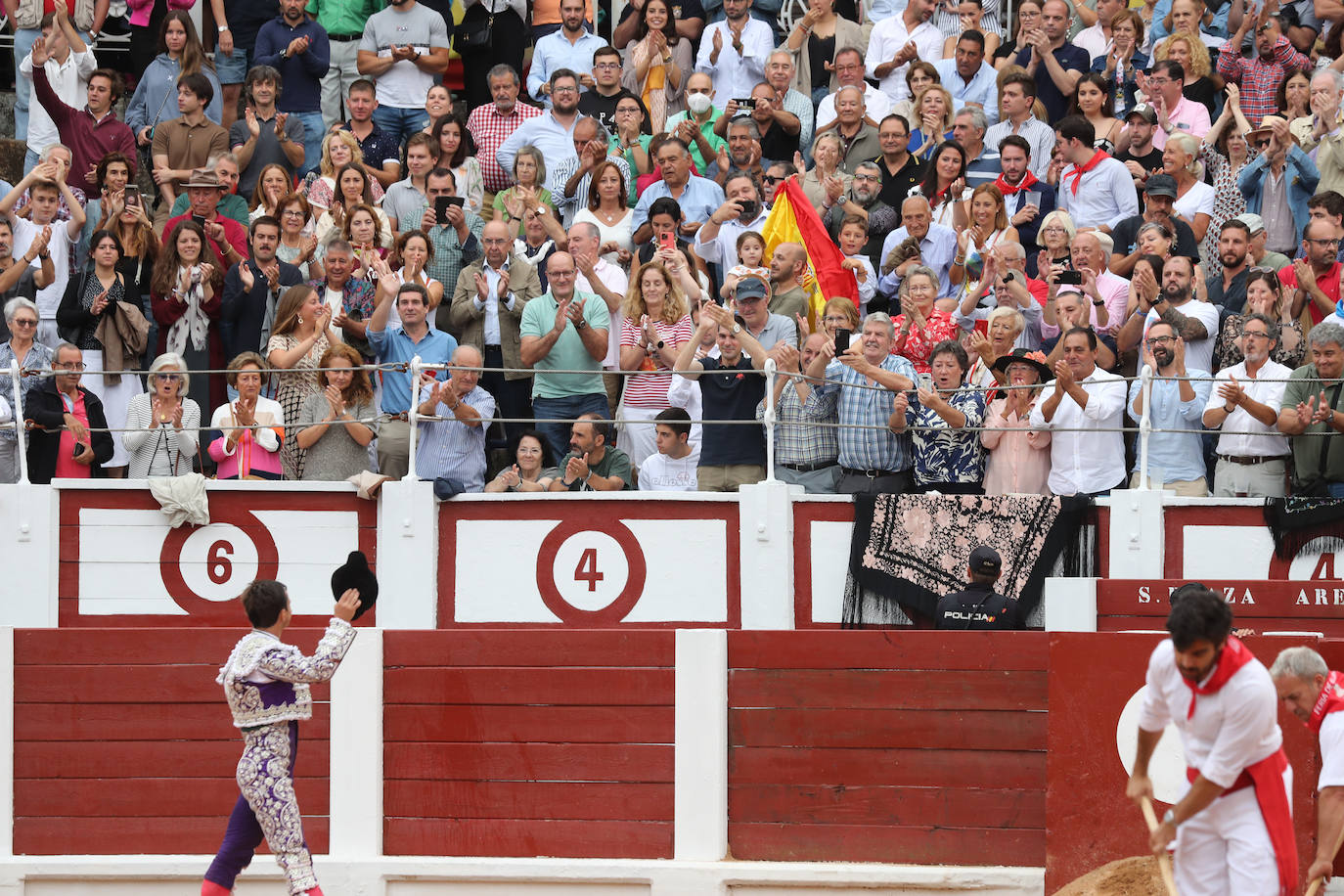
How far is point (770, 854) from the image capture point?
26.3ft

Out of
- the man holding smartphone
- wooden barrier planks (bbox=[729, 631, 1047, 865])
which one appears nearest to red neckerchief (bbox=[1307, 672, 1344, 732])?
wooden barrier planks (bbox=[729, 631, 1047, 865])

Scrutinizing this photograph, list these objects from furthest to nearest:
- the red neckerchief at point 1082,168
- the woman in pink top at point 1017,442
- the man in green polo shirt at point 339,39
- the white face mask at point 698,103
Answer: the man in green polo shirt at point 339,39 → the white face mask at point 698,103 → the red neckerchief at point 1082,168 → the woman in pink top at point 1017,442

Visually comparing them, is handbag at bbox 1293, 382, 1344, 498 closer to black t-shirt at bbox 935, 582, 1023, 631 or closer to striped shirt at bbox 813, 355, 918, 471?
black t-shirt at bbox 935, 582, 1023, 631

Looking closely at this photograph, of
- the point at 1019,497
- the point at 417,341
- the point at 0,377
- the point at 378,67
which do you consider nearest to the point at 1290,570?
the point at 1019,497

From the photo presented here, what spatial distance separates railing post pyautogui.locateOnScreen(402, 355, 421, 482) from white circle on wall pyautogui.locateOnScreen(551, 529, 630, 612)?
847mm

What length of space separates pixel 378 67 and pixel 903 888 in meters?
8.12

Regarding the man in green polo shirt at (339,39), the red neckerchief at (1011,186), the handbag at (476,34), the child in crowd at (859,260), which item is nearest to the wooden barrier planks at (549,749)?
the child in crowd at (859,260)

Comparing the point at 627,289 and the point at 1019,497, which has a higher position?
the point at 627,289

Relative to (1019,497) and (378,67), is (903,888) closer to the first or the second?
(1019,497)

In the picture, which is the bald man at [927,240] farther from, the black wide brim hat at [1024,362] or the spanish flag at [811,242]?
the black wide brim hat at [1024,362]

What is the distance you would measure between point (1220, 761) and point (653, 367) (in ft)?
16.8

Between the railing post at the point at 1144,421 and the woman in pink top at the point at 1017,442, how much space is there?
47 centimetres

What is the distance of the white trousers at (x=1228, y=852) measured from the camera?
5.68 meters

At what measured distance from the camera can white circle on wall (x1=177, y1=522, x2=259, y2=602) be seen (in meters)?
9.98
